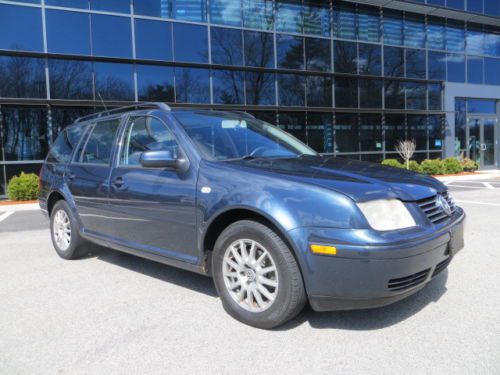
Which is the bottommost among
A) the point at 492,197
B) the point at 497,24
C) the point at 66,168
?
the point at 492,197

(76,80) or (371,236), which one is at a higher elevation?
(76,80)

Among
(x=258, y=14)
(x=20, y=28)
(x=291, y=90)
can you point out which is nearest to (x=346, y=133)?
(x=291, y=90)

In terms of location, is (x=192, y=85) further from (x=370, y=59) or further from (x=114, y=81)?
(x=370, y=59)

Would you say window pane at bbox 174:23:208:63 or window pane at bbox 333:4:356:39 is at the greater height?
window pane at bbox 333:4:356:39

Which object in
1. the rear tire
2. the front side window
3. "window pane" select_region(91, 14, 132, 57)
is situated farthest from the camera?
"window pane" select_region(91, 14, 132, 57)

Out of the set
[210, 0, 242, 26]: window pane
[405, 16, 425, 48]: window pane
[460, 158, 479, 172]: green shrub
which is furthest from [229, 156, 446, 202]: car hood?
[405, 16, 425, 48]: window pane

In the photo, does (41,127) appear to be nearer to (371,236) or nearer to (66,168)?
(66,168)

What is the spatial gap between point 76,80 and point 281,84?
23.4ft

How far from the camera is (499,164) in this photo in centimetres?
2162

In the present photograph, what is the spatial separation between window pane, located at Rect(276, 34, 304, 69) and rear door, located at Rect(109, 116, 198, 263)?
12728mm

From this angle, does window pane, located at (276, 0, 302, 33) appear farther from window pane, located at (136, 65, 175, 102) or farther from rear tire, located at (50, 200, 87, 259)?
rear tire, located at (50, 200, 87, 259)

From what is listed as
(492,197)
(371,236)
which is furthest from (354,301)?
(492,197)

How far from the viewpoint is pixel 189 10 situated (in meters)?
14.6

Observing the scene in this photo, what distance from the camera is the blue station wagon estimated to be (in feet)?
9.04
